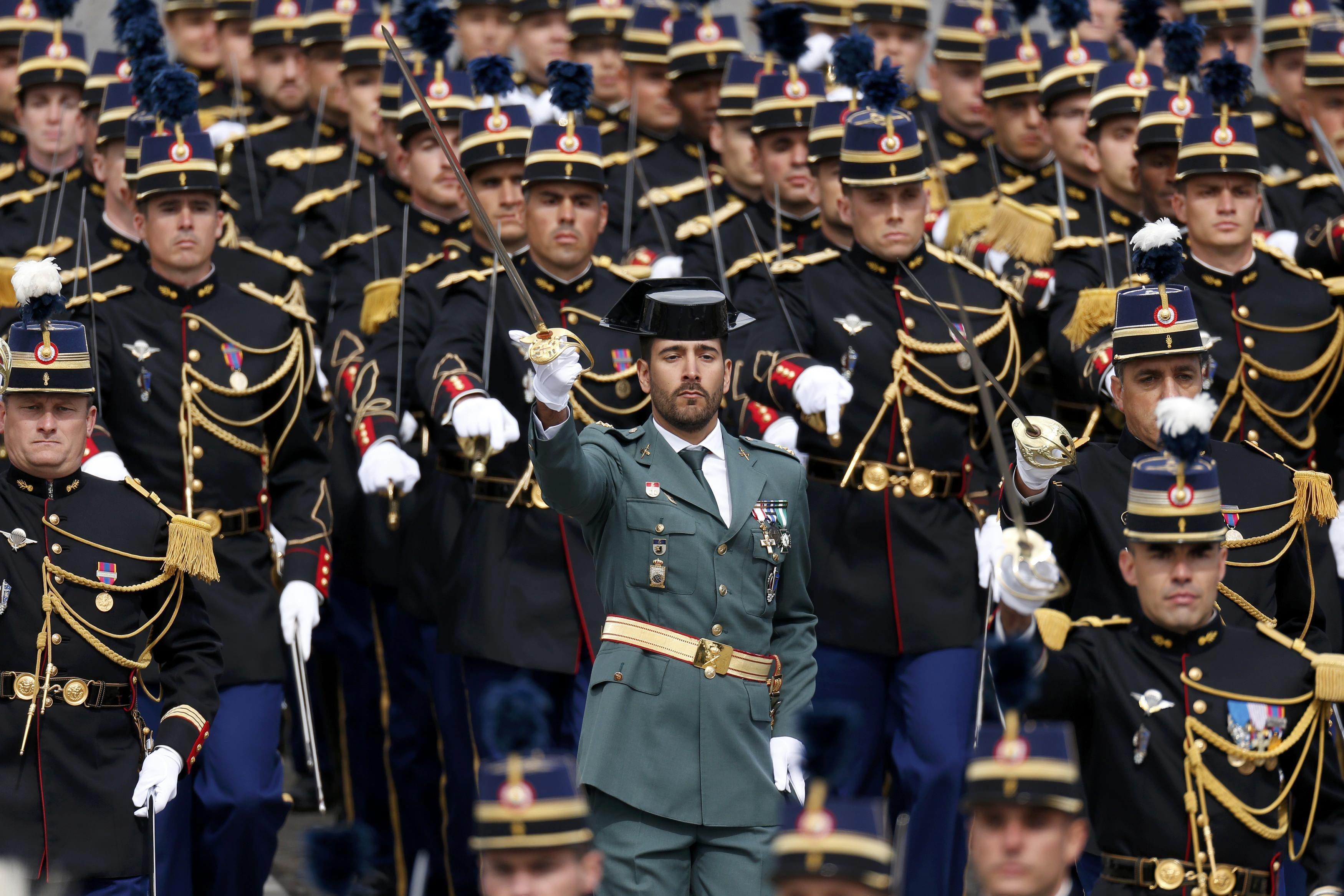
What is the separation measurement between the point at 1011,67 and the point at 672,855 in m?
5.41

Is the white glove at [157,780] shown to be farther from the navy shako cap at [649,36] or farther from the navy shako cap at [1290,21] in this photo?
the navy shako cap at [1290,21]

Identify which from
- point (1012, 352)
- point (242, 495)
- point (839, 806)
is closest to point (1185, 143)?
point (1012, 352)

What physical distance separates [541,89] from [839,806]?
301 inches

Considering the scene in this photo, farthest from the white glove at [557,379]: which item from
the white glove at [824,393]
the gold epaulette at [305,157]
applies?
the gold epaulette at [305,157]

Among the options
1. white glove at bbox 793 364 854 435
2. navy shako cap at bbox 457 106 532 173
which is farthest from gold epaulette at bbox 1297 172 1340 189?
navy shako cap at bbox 457 106 532 173

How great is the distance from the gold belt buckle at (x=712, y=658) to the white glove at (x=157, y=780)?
156cm

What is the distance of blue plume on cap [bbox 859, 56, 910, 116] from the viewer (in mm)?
8453

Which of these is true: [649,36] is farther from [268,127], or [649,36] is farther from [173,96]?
[173,96]

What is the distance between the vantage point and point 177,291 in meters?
8.26

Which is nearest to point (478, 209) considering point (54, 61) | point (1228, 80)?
point (1228, 80)

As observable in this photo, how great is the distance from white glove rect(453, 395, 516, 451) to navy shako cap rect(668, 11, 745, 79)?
3453 millimetres

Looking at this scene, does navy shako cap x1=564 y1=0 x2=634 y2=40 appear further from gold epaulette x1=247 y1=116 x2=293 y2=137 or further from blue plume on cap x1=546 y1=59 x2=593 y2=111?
blue plume on cap x1=546 y1=59 x2=593 y2=111

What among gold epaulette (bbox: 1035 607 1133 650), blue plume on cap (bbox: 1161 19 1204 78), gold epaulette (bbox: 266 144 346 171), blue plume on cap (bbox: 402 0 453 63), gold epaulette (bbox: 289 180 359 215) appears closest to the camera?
gold epaulette (bbox: 1035 607 1133 650)

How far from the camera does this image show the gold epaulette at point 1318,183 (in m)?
9.94
